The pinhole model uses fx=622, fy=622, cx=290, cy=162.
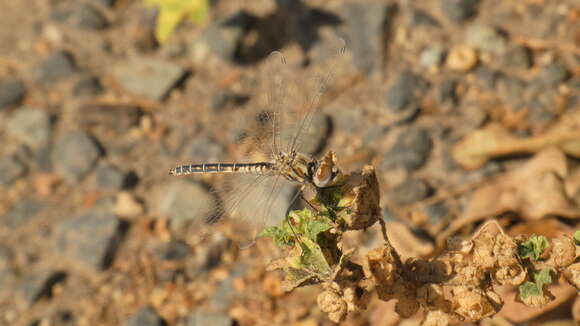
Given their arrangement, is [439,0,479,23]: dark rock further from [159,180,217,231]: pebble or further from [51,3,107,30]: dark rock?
[51,3,107,30]: dark rock

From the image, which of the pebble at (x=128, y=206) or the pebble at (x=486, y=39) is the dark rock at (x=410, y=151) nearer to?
the pebble at (x=486, y=39)

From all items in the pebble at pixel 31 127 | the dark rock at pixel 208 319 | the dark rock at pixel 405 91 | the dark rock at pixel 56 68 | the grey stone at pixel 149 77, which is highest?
the dark rock at pixel 56 68

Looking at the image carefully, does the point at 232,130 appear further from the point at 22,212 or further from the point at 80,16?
the point at 80,16

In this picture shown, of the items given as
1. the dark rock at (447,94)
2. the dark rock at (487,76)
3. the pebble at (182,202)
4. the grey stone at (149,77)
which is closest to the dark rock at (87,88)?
the grey stone at (149,77)

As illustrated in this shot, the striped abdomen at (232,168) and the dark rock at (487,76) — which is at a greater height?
the dark rock at (487,76)

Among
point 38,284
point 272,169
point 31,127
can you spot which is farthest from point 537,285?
point 31,127

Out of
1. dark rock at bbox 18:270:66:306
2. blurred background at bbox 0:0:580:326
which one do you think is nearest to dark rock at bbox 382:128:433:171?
blurred background at bbox 0:0:580:326

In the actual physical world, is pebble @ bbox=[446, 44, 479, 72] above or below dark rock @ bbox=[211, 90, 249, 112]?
below
